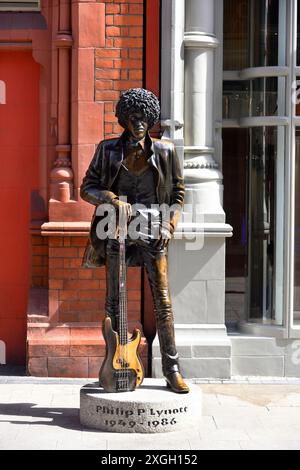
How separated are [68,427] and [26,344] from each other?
1982 millimetres

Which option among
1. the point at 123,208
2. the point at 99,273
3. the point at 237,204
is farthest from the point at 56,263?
the point at 123,208

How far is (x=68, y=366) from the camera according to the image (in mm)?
8797

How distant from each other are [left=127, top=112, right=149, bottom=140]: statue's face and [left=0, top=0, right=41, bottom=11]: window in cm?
270

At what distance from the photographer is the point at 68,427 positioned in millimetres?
7020

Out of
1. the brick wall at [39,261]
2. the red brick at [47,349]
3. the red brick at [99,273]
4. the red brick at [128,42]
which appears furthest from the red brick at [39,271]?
the red brick at [128,42]

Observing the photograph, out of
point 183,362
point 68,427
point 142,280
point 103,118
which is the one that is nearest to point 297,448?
point 68,427

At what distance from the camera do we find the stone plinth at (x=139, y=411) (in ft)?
22.5

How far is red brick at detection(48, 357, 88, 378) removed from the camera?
877cm

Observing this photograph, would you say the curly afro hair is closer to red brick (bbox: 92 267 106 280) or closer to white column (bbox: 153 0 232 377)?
white column (bbox: 153 0 232 377)

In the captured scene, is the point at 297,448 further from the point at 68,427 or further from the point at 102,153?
the point at 102,153

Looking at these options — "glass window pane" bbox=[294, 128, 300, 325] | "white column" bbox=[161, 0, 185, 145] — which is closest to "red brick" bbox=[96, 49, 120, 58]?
"white column" bbox=[161, 0, 185, 145]

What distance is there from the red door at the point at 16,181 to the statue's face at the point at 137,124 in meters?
2.44

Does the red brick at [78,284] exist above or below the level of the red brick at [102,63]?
below

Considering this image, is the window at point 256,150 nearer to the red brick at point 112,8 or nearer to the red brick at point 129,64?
the red brick at point 129,64
